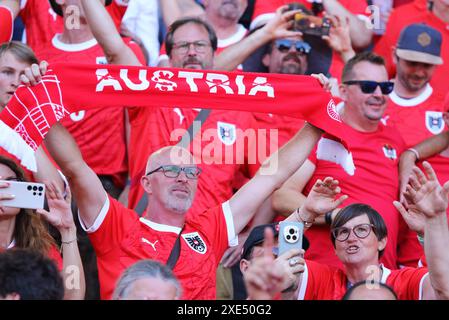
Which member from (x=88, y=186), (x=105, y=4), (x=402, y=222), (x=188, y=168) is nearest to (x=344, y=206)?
(x=402, y=222)

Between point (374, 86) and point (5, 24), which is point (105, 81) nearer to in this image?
point (5, 24)

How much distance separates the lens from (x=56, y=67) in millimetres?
5980

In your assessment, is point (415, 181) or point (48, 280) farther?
point (415, 181)

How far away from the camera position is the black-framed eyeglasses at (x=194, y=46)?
292 inches

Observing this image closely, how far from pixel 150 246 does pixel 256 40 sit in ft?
7.35

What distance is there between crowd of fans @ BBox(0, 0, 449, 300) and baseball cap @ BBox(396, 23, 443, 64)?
1 cm


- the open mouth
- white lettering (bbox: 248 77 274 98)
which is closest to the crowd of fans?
the open mouth

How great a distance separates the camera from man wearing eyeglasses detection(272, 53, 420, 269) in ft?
23.0

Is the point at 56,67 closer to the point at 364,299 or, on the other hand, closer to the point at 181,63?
the point at 181,63

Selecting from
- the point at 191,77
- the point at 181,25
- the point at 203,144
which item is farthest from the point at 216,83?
the point at 181,25

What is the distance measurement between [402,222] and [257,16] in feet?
6.59

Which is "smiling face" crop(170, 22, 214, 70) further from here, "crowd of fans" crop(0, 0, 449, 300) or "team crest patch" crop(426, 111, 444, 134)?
"team crest patch" crop(426, 111, 444, 134)

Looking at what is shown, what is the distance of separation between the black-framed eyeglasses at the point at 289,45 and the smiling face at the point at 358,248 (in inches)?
75.7

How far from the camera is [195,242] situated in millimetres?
6145
